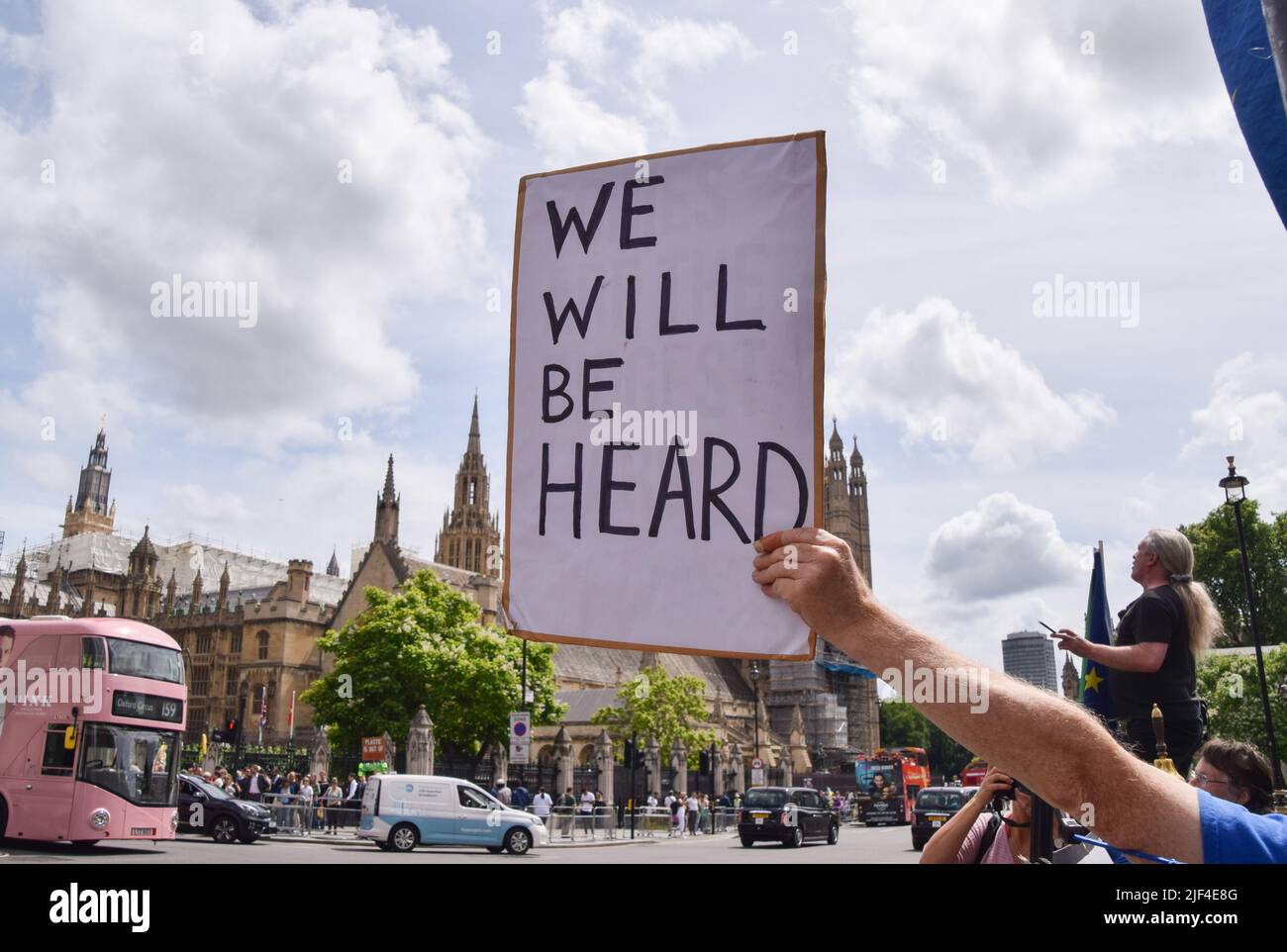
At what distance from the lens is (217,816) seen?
25.0 meters

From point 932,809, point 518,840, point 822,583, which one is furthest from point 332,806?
point 822,583

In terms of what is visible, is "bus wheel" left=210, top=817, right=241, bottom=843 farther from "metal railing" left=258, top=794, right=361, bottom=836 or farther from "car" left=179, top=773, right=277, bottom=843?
"metal railing" left=258, top=794, right=361, bottom=836

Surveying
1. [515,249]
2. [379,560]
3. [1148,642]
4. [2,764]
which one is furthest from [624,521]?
[379,560]

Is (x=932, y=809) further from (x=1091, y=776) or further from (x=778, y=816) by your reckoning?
(x=1091, y=776)

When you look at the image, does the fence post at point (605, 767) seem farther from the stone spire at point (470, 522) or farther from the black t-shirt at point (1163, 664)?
the stone spire at point (470, 522)

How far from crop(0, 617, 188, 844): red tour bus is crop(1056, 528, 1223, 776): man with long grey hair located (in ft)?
64.7

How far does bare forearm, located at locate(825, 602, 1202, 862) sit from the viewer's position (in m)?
1.66

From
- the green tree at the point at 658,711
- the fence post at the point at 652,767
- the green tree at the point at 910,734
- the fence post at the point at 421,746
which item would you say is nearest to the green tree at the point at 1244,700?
the fence post at the point at 652,767

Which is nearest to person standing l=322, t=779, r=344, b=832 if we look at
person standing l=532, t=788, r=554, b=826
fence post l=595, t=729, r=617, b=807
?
person standing l=532, t=788, r=554, b=826
